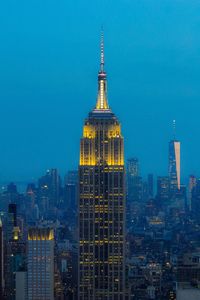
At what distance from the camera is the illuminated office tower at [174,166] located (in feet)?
71.5

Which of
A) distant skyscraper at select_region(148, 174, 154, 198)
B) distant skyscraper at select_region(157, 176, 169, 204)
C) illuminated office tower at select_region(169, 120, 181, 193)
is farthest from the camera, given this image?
distant skyscraper at select_region(157, 176, 169, 204)

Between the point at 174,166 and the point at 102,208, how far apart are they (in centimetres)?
309

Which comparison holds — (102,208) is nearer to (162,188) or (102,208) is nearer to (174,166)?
(174,166)

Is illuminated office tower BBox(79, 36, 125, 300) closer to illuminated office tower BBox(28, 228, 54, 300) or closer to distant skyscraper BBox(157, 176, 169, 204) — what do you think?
illuminated office tower BBox(28, 228, 54, 300)

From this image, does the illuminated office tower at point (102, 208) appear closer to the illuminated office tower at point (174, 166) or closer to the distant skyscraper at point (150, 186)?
the illuminated office tower at point (174, 166)

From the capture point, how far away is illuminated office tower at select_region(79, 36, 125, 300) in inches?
787

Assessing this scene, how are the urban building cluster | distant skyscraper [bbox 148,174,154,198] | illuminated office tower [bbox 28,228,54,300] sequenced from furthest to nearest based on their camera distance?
1. distant skyscraper [bbox 148,174,154,198]
2. the urban building cluster
3. illuminated office tower [bbox 28,228,54,300]

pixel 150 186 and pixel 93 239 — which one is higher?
pixel 150 186

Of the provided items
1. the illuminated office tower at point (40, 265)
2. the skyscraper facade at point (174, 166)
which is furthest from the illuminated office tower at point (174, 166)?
the illuminated office tower at point (40, 265)

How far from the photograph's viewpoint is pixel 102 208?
65.7ft

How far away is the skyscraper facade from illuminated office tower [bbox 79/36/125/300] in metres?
1.72

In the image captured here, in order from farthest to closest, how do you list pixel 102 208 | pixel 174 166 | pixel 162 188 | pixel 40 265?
pixel 162 188 → pixel 174 166 → pixel 40 265 → pixel 102 208

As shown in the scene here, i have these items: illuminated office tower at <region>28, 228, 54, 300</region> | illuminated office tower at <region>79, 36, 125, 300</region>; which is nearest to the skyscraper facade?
illuminated office tower at <region>79, 36, 125, 300</region>

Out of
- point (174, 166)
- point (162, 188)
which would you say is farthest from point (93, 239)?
point (162, 188)
